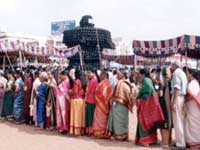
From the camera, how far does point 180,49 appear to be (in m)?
7.53

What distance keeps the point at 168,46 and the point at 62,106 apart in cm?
268

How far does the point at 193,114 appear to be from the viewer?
20.7 ft

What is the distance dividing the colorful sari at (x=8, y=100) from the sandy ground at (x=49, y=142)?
1.71 meters

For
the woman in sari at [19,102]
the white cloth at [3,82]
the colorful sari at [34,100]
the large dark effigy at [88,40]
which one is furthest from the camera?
the white cloth at [3,82]

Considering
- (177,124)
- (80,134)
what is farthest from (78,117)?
(177,124)

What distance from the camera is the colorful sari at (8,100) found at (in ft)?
33.2

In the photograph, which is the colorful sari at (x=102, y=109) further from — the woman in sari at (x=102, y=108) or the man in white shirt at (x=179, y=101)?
Result: the man in white shirt at (x=179, y=101)

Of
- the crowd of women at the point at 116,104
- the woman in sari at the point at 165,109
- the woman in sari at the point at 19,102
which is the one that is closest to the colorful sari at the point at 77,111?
the crowd of women at the point at 116,104

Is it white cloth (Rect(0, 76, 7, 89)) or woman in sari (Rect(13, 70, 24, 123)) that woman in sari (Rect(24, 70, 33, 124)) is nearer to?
woman in sari (Rect(13, 70, 24, 123))

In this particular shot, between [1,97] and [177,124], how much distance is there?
5.95 metres

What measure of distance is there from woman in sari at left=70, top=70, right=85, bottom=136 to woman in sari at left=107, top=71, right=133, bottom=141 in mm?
856

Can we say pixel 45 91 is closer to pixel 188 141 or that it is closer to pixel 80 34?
pixel 80 34

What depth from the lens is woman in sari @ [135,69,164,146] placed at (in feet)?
21.5

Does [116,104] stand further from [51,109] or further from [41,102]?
[41,102]
